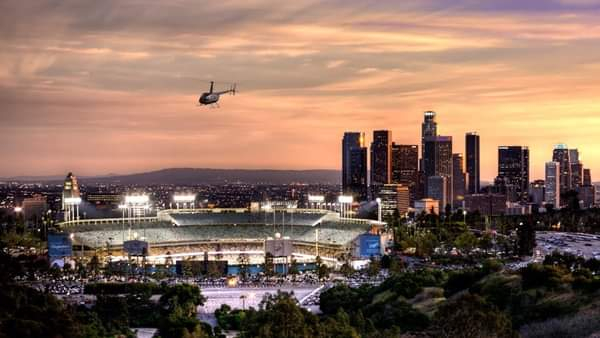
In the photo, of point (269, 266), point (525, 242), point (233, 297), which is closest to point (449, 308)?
point (233, 297)

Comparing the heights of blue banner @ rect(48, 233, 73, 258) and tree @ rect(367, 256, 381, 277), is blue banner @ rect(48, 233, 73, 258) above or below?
above

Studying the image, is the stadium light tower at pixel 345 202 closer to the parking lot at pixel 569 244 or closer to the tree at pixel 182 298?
the parking lot at pixel 569 244

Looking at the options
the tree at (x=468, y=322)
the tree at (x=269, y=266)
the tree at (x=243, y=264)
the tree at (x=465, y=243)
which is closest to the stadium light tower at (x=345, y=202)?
the tree at (x=243, y=264)

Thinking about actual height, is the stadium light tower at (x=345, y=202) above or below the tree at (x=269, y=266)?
above

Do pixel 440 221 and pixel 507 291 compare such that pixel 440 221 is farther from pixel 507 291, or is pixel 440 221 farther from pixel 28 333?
pixel 28 333

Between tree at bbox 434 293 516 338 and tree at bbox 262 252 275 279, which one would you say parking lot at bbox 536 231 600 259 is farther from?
tree at bbox 434 293 516 338

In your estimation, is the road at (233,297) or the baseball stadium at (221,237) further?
the baseball stadium at (221,237)

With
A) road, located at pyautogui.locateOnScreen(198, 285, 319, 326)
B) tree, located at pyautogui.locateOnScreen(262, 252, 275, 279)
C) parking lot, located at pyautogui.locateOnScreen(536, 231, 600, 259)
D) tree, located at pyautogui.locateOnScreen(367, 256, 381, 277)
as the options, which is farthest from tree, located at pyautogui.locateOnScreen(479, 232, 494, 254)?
road, located at pyautogui.locateOnScreen(198, 285, 319, 326)

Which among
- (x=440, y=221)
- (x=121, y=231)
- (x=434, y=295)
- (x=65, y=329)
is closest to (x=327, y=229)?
(x=440, y=221)
